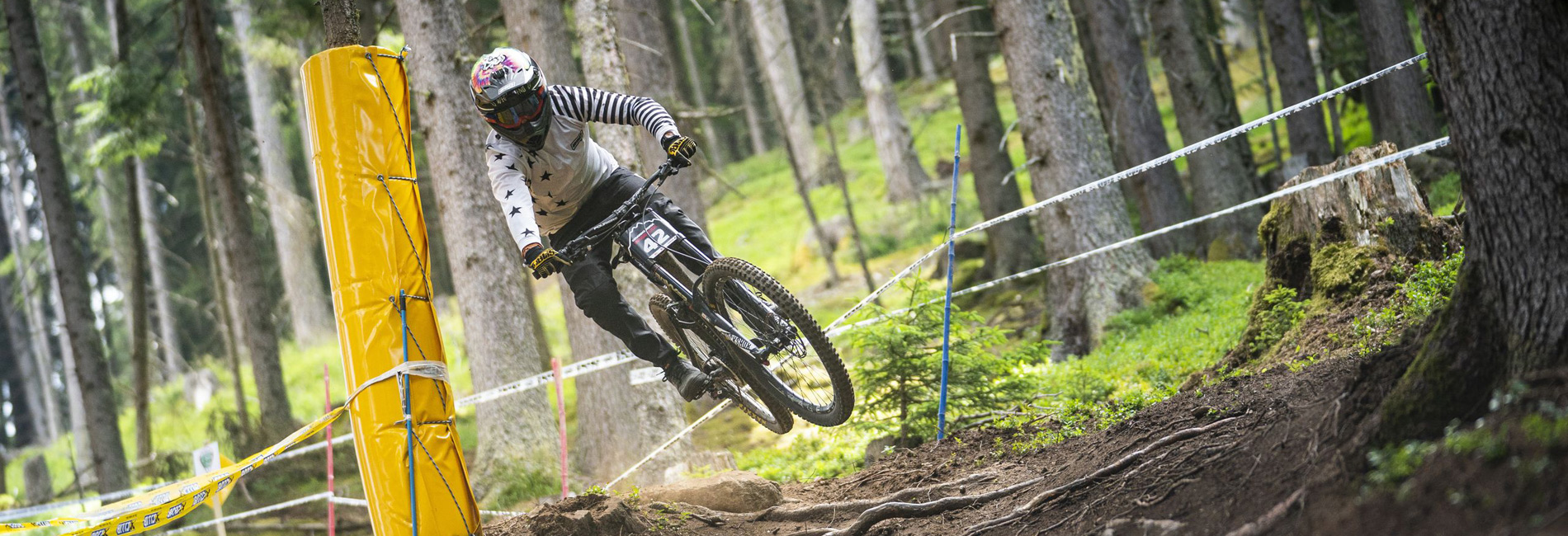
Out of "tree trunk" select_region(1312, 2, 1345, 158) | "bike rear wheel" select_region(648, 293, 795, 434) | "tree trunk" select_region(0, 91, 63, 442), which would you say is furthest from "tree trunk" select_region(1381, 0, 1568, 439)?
"tree trunk" select_region(0, 91, 63, 442)

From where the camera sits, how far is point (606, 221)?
18.3 ft

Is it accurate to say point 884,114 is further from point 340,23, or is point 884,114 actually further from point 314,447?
point 340,23

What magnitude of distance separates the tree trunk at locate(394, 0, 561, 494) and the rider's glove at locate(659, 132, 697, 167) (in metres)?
4.54

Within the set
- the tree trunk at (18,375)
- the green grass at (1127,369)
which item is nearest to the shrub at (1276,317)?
the green grass at (1127,369)

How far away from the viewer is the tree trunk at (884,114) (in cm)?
2120

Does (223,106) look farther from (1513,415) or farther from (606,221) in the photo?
(1513,415)

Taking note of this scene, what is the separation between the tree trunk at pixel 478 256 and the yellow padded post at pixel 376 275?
4611 millimetres

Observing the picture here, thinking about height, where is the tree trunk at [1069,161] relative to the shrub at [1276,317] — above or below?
above

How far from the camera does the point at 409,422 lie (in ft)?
14.6

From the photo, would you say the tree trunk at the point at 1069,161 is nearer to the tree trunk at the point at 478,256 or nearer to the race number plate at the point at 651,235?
the tree trunk at the point at 478,256

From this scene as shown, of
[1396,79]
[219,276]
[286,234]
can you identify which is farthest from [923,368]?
[286,234]

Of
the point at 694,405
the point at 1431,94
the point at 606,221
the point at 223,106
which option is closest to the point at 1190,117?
the point at 1431,94

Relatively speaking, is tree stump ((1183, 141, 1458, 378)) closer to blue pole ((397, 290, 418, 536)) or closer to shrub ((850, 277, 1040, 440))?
shrub ((850, 277, 1040, 440))

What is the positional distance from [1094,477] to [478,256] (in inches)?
254
